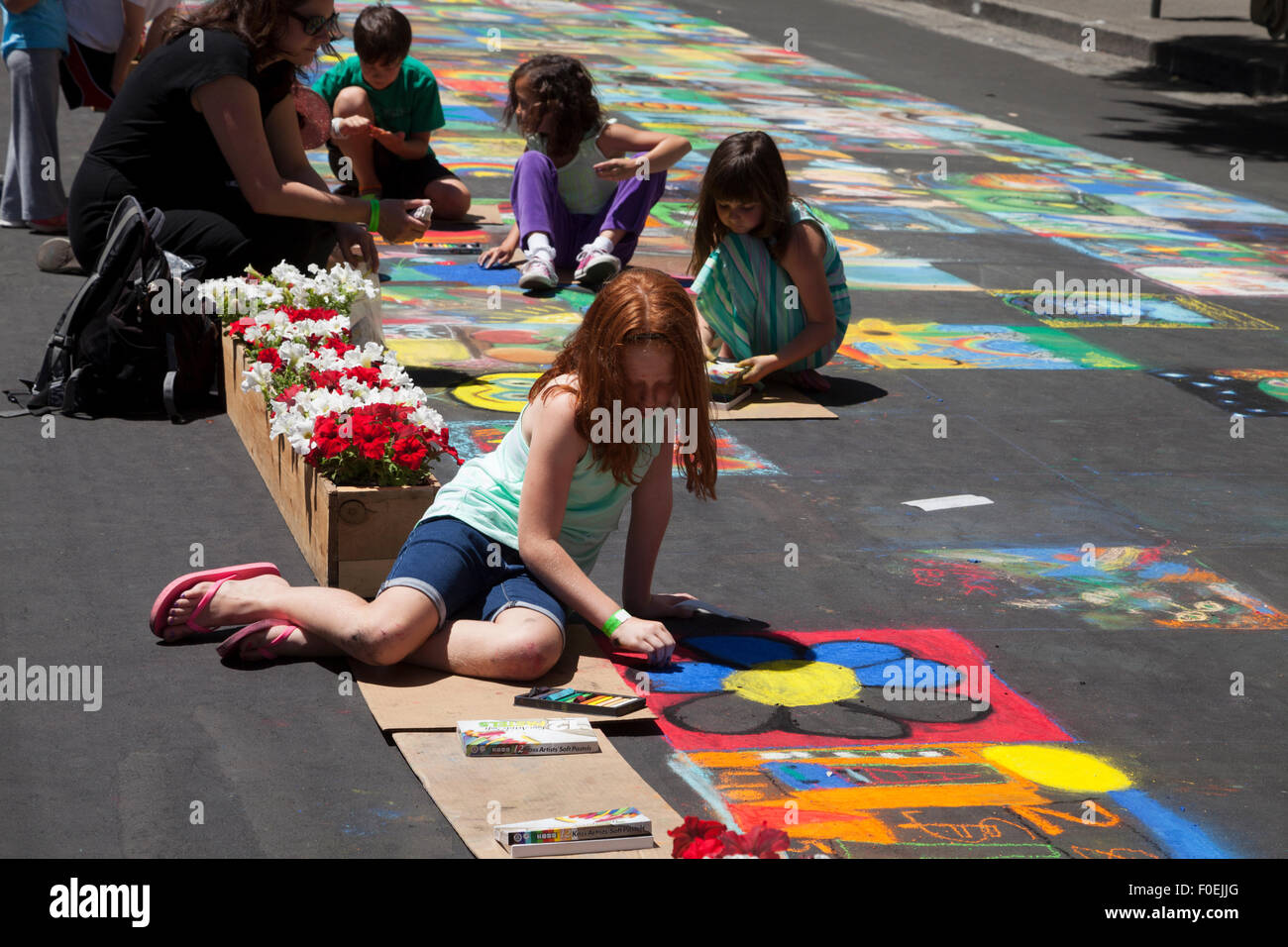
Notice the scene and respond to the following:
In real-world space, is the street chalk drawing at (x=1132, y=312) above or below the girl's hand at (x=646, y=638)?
above

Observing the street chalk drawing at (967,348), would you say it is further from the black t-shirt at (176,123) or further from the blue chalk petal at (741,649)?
the blue chalk petal at (741,649)

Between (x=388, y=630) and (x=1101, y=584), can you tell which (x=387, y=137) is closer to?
(x=1101, y=584)

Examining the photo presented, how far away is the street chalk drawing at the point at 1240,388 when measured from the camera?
6.53 metres

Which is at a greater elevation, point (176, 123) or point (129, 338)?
point (176, 123)

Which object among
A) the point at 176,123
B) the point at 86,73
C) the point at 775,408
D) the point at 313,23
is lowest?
the point at 775,408

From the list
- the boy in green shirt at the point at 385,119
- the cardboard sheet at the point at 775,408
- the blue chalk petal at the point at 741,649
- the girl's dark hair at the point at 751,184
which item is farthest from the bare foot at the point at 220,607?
the boy in green shirt at the point at 385,119

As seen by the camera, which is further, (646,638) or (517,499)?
(517,499)

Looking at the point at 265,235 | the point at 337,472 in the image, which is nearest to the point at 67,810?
the point at 337,472

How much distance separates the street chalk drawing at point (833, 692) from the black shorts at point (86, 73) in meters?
5.96

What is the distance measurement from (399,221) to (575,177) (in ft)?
8.09

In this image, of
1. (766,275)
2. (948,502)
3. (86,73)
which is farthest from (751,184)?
(86,73)

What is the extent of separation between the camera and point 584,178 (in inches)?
320

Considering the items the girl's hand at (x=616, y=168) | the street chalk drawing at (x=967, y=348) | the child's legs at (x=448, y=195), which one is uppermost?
the girl's hand at (x=616, y=168)
